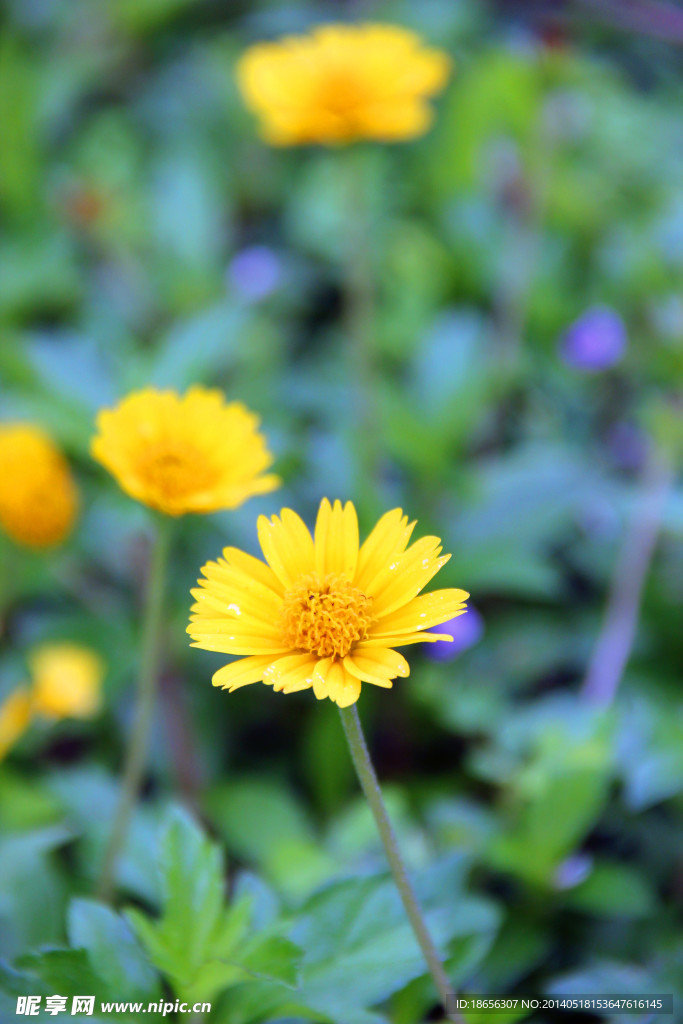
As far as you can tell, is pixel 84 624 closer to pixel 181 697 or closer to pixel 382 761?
pixel 181 697

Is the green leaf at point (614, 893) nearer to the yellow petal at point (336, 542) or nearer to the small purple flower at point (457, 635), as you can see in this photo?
the small purple flower at point (457, 635)

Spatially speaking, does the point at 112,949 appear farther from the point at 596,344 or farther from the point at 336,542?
the point at 596,344

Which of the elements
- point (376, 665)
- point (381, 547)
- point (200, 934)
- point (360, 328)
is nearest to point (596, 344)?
point (360, 328)

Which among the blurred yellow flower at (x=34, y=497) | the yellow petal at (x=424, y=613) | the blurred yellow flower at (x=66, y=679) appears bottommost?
the yellow petal at (x=424, y=613)

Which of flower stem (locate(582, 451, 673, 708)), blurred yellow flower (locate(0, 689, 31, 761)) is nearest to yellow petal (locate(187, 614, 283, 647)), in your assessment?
blurred yellow flower (locate(0, 689, 31, 761))

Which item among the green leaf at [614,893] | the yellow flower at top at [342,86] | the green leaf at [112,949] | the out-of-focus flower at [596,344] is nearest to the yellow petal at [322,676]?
the green leaf at [112,949]

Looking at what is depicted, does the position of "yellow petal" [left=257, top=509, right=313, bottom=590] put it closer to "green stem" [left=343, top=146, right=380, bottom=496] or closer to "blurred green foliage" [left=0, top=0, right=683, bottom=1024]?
"blurred green foliage" [left=0, top=0, right=683, bottom=1024]
